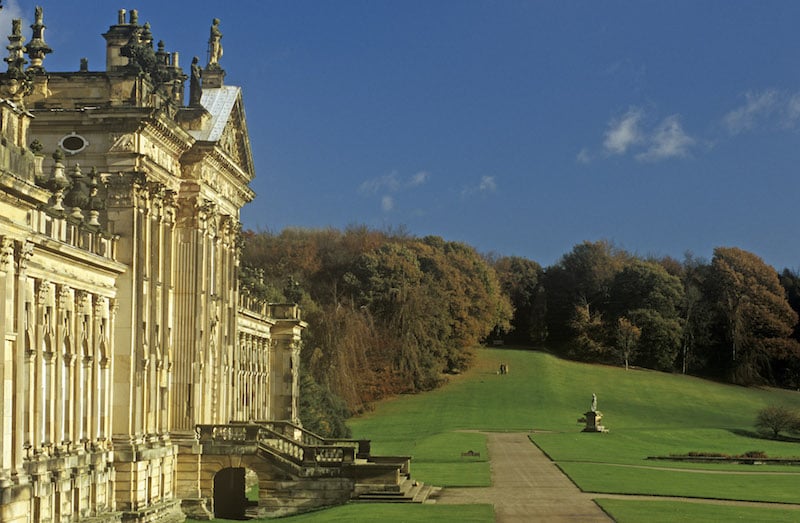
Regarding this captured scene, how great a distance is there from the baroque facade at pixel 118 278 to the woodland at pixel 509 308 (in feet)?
151

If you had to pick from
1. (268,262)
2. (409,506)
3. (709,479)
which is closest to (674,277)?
(268,262)

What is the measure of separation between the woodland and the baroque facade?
151 feet

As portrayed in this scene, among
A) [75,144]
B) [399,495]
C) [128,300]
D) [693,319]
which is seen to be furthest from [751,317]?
[75,144]

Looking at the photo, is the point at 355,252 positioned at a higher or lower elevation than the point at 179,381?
higher

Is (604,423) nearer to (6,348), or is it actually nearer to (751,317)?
(751,317)

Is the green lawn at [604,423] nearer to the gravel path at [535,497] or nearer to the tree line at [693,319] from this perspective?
the gravel path at [535,497]

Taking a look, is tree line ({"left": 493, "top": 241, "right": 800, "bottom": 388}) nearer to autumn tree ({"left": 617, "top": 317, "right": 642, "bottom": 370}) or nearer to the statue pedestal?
autumn tree ({"left": 617, "top": 317, "right": 642, "bottom": 370})

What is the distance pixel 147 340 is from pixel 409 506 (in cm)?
1108

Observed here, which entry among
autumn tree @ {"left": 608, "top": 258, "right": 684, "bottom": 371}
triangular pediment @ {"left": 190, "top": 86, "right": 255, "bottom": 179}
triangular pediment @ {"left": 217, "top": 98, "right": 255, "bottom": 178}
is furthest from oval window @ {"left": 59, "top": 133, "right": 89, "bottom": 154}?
autumn tree @ {"left": 608, "top": 258, "right": 684, "bottom": 371}

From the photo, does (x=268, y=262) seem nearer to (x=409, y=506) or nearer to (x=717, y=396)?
(x=717, y=396)

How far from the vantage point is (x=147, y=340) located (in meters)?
41.9

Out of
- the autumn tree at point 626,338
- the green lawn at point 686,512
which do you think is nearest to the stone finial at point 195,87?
the green lawn at point 686,512

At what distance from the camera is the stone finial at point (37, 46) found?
129 feet

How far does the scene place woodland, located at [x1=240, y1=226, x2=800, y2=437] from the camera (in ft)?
360
